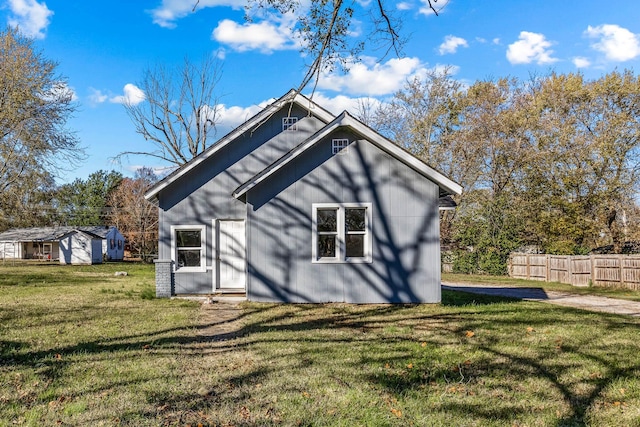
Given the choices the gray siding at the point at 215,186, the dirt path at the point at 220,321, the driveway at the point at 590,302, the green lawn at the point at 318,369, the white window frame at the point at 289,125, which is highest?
the white window frame at the point at 289,125

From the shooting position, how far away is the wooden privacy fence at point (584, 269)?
18859 millimetres

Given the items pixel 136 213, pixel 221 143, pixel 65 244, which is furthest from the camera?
pixel 136 213

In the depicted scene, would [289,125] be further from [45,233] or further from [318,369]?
[45,233]

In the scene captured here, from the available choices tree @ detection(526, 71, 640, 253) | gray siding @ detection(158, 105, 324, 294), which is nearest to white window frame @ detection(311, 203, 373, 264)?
gray siding @ detection(158, 105, 324, 294)

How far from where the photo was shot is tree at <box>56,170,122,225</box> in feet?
201

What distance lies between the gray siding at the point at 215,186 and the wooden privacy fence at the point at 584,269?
1427cm

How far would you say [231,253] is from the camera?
14586 mm

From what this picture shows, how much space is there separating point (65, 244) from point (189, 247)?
36.8 metres

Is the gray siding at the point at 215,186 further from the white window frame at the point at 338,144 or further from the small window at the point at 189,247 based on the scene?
the white window frame at the point at 338,144

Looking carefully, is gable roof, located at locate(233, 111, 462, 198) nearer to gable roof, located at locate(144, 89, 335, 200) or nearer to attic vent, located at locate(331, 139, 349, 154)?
attic vent, located at locate(331, 139, 349, 154)

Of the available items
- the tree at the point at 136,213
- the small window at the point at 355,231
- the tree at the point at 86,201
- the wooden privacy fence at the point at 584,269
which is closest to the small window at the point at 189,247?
the small window at the point at 355,231

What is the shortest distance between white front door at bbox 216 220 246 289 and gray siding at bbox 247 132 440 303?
2155 mm

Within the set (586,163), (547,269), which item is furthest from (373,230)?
(586,163)

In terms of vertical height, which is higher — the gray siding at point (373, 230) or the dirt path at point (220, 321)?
the gray siding at point (373, 230)
